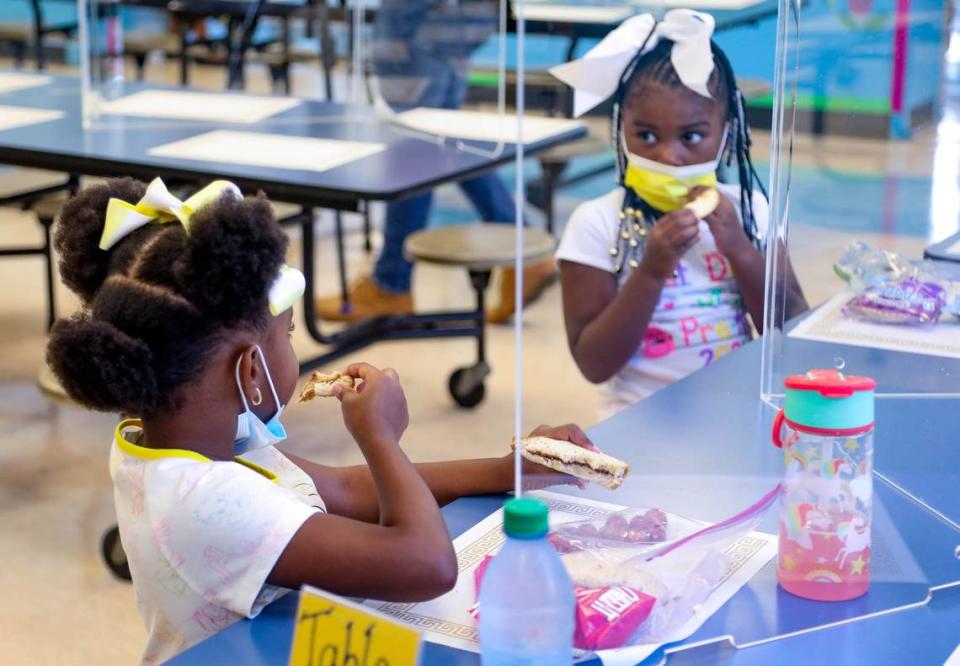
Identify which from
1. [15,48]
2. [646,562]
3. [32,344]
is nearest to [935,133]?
[646,562]

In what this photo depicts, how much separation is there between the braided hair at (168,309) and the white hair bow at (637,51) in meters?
0.62

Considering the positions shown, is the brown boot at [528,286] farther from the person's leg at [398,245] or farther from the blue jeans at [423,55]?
the blue jeans at [423,55]

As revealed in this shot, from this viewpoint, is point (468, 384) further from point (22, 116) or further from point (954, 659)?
point (954, 659)

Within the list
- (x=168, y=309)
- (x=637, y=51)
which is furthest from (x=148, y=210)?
(x=637, y=51)

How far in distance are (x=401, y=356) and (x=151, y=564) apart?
263 centimetres

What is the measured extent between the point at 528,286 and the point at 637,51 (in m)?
2.24

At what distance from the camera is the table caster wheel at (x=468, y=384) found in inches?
128

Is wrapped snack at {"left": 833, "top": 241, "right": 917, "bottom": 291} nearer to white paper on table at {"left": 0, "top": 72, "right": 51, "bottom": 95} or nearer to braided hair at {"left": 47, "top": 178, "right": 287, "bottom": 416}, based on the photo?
braided hair at {"left": 47, "top": 178, "right": 287, "bottom": 416}

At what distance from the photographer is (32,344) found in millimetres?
3760

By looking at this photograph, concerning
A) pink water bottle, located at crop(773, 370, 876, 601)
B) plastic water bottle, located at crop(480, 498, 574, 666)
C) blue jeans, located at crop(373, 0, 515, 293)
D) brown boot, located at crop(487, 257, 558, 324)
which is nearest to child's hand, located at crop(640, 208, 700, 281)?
pink water bottle, located at crop(773, 370, 876, 601)

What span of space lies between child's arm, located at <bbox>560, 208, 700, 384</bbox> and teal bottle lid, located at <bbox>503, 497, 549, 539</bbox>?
86 centimetres

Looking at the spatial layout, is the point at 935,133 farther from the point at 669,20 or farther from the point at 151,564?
the point at 151,564

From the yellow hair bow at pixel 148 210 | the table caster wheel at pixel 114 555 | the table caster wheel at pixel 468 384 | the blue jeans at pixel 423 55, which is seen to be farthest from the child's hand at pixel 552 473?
the table caster wheel at pixel 468 384

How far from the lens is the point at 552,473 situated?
4.04ft
